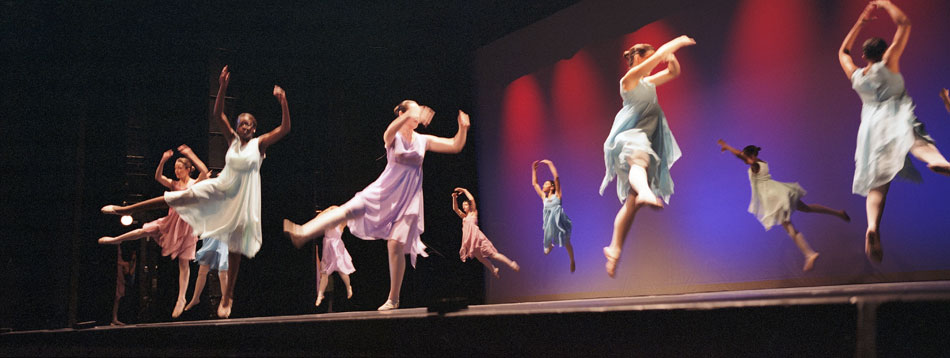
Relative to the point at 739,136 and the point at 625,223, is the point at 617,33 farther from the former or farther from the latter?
the point at 625,223

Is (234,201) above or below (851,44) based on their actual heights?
below

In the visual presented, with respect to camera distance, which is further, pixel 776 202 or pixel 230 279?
pixel 776 202

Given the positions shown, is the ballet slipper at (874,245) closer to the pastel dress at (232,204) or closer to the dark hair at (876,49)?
the dark hair at (876,49)

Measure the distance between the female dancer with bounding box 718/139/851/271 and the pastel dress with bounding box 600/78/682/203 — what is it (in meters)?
2.02

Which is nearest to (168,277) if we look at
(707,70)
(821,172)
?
(707,70)

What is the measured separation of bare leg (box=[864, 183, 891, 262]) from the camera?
448cm

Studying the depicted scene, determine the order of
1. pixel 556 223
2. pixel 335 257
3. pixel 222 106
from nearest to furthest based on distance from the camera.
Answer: pixel 222 106, pixel 335 257, pixel 556 223

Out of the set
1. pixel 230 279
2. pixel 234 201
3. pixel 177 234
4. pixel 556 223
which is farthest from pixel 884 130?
pixel 177 234

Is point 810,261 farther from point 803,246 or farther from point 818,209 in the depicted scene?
point 818,209

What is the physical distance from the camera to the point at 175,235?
24.3ft

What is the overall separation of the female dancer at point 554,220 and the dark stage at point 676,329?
222 inches

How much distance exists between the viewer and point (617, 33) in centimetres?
828

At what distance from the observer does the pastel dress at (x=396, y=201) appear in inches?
186

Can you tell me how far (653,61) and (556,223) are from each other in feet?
14.1
